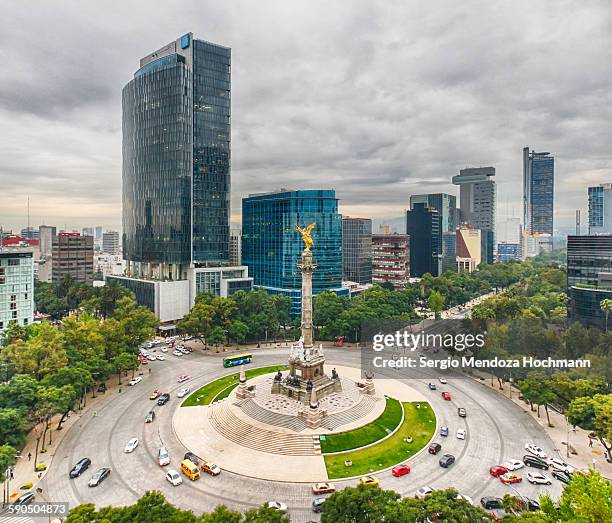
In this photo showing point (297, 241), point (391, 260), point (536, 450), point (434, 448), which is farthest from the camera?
point (391, 260)

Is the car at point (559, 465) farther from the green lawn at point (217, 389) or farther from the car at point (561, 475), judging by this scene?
the green lawn at point (217, 389)

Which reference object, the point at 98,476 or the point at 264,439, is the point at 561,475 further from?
the point at 98,476

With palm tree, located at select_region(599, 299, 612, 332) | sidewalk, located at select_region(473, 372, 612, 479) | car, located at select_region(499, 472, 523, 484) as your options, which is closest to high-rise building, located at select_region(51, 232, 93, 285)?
sidewalk, located at select_region(473, 372, 612, 479)

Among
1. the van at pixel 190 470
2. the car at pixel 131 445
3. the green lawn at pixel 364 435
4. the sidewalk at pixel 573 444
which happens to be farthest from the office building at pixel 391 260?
the van at pixel 190 470

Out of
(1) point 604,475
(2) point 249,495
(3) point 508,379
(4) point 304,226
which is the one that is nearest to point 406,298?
(4) point 304,226

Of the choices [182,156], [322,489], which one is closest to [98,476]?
[322,489]
